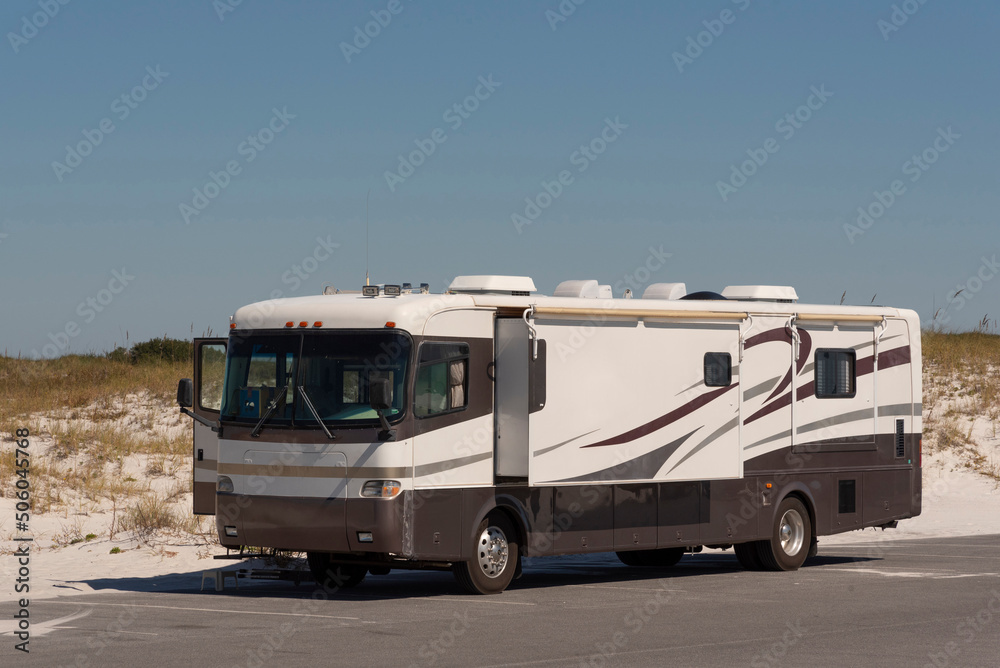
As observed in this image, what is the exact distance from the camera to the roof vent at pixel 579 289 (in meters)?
16.0

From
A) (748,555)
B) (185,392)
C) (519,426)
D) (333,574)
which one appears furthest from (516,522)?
(748,555)

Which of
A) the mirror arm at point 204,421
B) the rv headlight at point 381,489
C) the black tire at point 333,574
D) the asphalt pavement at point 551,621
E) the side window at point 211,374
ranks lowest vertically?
the asphalt pavement at point 551,621

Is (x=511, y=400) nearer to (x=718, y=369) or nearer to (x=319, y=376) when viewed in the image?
(x=319, y=376)

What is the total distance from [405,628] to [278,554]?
5.09 metres

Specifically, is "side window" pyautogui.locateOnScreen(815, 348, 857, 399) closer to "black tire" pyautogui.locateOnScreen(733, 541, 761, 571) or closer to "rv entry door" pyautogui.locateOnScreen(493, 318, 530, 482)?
"black tire" pyautogui.locateOnScreen(733, 541, 761, 571)

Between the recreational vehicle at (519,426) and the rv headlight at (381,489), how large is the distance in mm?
20

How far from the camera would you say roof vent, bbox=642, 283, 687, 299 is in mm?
16844

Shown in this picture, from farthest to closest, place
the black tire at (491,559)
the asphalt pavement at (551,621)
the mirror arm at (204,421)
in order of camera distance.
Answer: the mirror arm at (204,421), the black tire at (491,559), the asphalt pavement at (551,621)

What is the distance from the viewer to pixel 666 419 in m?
16.1

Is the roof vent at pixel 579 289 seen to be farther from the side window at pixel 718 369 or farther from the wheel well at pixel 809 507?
the wheel well at pixel 809 507

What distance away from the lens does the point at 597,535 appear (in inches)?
603

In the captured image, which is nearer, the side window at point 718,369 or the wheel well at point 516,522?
the wheel well at point 516,522

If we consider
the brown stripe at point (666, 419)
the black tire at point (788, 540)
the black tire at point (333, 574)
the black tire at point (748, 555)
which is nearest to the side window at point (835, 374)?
the black tire at point (788, 540)

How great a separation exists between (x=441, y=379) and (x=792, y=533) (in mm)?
5802
